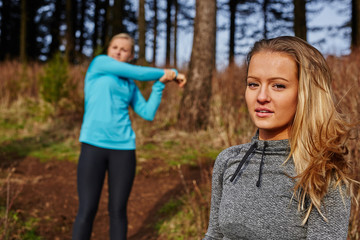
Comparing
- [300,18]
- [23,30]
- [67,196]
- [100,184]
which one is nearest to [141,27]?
[300,18]

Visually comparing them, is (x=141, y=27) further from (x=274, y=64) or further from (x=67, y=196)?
(x=274, y=64)

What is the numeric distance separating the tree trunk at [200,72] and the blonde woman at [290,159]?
211 inches

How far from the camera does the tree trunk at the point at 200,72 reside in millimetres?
6617

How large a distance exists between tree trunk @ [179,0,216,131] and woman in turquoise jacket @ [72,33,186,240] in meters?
3.66

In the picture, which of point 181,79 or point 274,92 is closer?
point 274,92

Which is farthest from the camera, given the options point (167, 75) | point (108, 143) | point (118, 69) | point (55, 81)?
point (55, 81)

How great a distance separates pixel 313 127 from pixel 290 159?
14cm

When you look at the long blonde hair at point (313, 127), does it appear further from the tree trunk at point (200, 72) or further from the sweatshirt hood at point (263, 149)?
the tree trunk at point (200, 72)

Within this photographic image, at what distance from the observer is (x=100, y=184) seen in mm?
2758

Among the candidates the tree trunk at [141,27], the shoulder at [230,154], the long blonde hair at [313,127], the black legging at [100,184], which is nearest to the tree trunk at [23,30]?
the tree trunk at [141,27]

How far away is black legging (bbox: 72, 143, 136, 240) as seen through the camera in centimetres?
267

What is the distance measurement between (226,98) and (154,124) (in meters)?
1.86

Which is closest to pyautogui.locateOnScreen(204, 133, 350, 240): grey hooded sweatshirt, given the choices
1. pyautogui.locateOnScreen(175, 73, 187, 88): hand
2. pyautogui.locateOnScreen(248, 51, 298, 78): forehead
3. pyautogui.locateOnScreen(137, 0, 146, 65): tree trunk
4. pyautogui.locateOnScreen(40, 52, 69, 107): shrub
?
pyautogui.locateOnScreen(248, 51, 298, 78): forehead

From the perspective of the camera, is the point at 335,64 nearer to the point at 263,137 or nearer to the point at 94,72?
the point at 94,72
